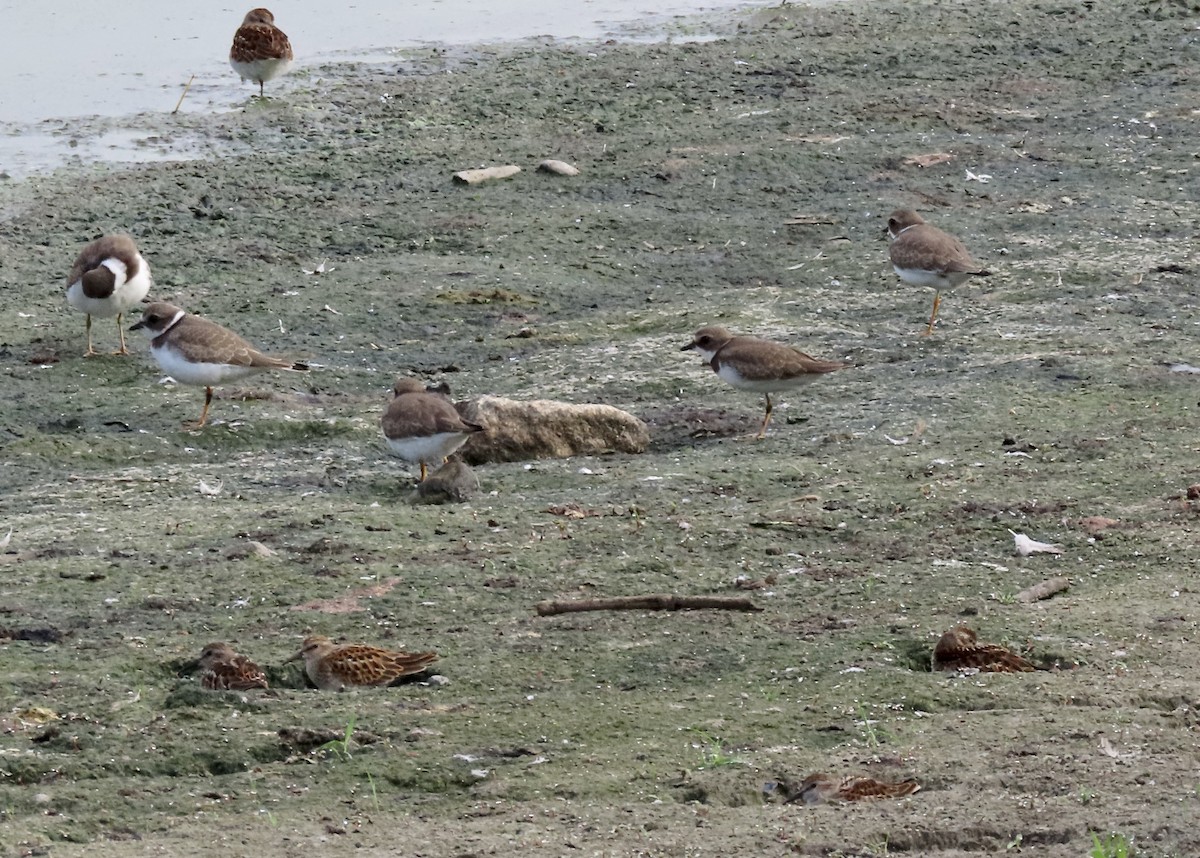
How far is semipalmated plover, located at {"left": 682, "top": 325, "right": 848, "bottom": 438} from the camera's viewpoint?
9.12 metres

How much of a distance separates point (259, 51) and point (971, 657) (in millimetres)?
11851

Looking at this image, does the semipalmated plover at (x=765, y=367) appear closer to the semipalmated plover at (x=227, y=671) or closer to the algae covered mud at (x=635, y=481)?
the algae covered mud at (x=635, y=481)

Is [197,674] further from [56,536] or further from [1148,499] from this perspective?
[1148,499]

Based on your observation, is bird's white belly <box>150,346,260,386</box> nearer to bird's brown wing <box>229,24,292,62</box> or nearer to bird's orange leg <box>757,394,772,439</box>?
bird's orange leg <box>757,394,772,439</box>

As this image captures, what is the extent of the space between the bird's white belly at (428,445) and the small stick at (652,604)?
5.54ft

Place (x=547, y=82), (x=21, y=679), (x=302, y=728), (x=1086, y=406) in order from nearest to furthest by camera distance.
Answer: (x=302, y=728) < (x=21, y=679) < (x=1086, y=406) < (x=547, y=82)

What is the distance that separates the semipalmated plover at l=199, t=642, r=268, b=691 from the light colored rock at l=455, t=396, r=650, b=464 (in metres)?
2.84

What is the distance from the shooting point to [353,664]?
591 centimetres

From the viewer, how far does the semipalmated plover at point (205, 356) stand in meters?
9.43

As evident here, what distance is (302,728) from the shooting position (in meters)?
5.52

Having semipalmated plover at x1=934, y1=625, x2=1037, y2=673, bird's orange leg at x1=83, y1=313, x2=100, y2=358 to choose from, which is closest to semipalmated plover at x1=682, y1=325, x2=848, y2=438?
semipalmated plover at x1=934, y1=625, x2=1037, y2=673

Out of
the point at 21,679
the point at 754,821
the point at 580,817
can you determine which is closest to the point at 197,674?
the point at 21,679

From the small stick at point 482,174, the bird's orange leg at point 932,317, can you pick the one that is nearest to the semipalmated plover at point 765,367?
the bird's orange leg at point 932,317

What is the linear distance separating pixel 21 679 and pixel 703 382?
4947mm
